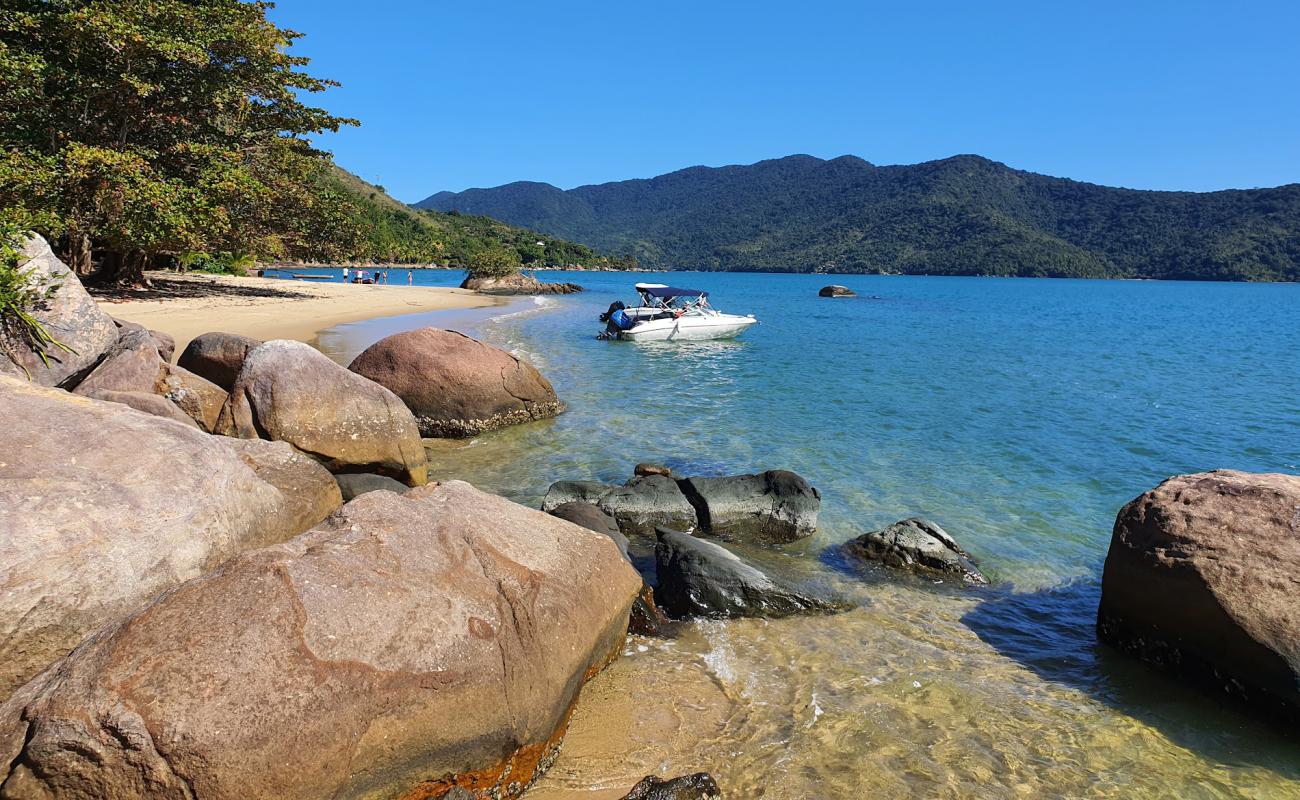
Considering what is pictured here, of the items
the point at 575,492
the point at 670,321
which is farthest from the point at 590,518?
the point at 670,321

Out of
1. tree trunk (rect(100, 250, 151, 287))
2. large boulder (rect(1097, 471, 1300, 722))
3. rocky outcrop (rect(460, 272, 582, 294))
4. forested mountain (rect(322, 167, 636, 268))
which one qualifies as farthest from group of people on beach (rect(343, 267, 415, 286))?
large boulder (rect(1097, 471, 1300, 722))

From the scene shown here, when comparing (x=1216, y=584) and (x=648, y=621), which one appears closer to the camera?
(x=1216, y=584)

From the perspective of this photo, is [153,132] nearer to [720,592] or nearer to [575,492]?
[575,492]

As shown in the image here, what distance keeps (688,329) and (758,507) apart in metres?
22.0

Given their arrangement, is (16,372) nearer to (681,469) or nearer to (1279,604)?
(681,469)

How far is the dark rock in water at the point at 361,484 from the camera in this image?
7617 millimetres

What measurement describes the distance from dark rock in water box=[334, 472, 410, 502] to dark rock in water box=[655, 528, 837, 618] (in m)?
2.98

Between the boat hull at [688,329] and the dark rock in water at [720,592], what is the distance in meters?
23.0

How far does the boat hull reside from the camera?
96.9ft

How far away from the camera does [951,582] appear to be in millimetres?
7598

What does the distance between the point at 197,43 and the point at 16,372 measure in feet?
63.0

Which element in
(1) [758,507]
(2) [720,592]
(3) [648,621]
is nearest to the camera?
(3) [648,621]

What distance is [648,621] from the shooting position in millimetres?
6199

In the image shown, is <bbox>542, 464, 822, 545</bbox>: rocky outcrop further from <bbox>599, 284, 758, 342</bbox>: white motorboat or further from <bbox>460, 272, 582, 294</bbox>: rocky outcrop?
<bbox>460, 272, 582, 294</bbox>: rocky outcrop
